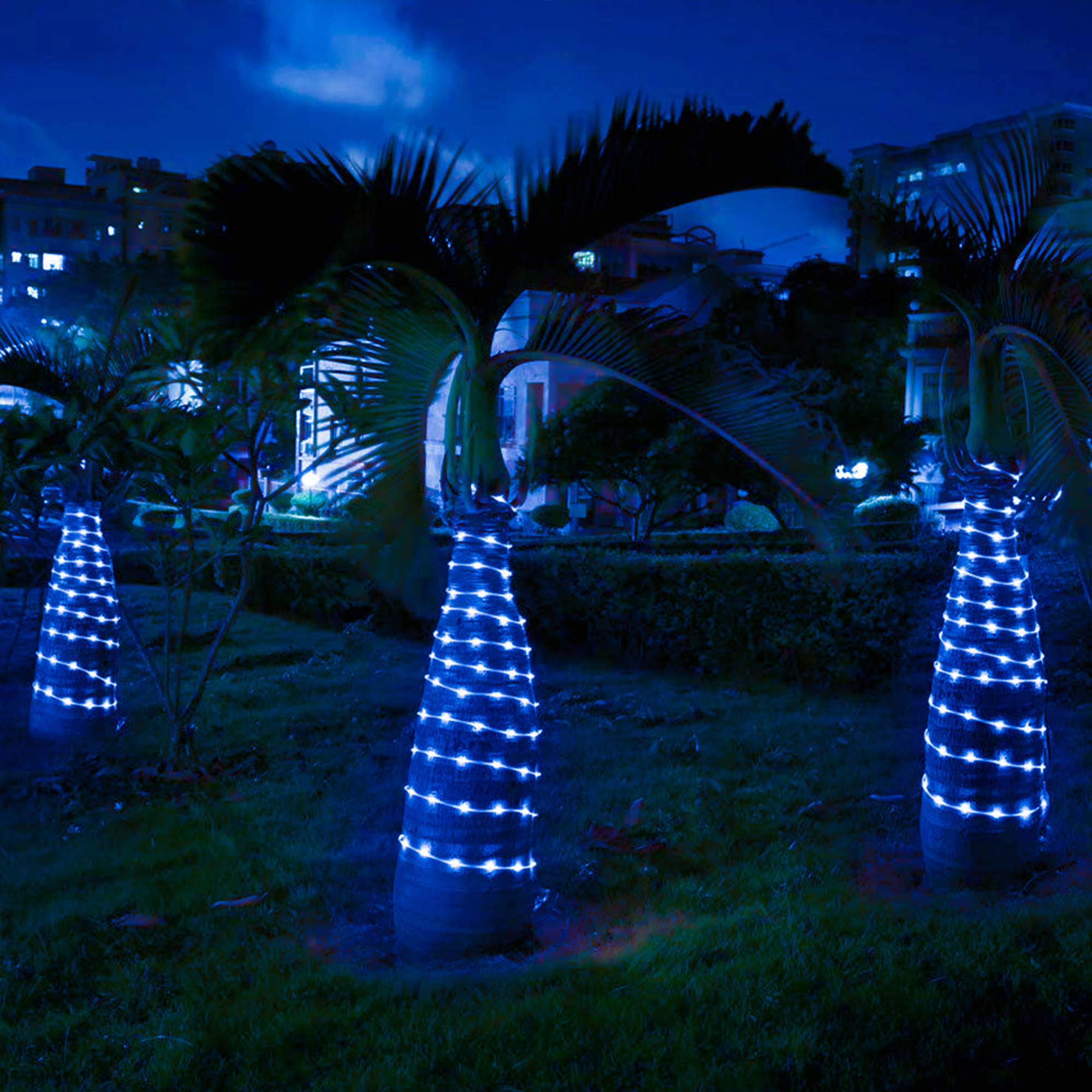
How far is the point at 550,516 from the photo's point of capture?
82.1 feet

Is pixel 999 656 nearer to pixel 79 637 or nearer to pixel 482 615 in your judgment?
pixel 482 615

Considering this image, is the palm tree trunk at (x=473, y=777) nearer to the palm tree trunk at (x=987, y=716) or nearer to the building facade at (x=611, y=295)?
the building facade at (x=611, y=295)

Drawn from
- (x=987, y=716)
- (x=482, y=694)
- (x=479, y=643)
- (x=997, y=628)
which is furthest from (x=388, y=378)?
(x=987, y=716)

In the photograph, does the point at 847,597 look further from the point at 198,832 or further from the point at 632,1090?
the point at 632,1090

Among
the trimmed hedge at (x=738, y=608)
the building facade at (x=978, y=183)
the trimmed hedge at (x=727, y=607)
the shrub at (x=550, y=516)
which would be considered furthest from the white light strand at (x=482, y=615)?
the shrub at (x=550, y=516)

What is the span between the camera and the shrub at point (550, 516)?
2497 centimetres

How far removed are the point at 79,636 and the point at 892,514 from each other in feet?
42.8

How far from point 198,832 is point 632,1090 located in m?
3.17

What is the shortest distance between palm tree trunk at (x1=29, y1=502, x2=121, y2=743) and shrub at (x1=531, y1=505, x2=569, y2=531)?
1740 cm

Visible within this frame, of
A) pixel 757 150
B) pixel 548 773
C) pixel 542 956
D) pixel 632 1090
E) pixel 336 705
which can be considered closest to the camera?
pixel 632 1090

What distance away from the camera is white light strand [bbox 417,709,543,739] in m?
4.17

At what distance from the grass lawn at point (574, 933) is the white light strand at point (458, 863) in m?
0.32

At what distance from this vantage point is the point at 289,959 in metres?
4.36

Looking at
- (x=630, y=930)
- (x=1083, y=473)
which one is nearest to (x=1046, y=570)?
(x=1083, y=473)
